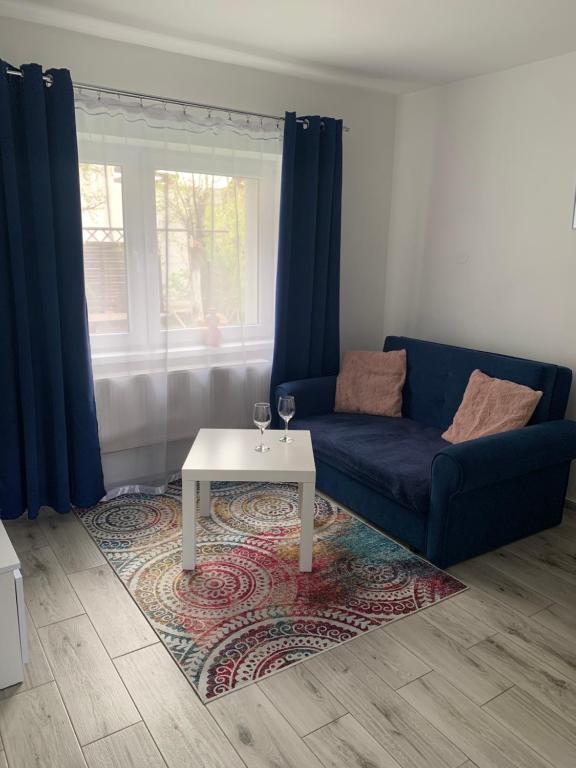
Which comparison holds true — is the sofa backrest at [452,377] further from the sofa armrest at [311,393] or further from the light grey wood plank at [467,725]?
the light grey wood plank at [467,725]

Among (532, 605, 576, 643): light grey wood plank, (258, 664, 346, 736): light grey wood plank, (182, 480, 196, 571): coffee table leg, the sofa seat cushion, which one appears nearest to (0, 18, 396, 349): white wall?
the sofa seat cushion

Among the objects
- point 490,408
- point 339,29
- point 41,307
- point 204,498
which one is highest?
point 339,29

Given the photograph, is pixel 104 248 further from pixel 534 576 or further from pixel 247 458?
pixel 534 576

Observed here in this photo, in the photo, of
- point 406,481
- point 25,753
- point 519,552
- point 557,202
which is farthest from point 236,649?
point 557,202

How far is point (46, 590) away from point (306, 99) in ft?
10.4

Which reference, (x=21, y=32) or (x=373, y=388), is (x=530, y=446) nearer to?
(x=373, y=388)

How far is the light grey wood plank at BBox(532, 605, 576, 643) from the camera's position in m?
2.29

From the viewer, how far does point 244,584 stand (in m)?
2.57

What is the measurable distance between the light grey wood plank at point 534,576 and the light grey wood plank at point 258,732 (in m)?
1.33

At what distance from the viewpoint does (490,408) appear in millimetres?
3119

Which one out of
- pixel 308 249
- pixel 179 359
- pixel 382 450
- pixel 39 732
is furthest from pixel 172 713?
pixel 308 249

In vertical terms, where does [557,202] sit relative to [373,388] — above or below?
above

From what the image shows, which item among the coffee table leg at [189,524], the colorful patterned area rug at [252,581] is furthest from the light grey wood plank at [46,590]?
the coffee table leg at [189,524]

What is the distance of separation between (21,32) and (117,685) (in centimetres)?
292
